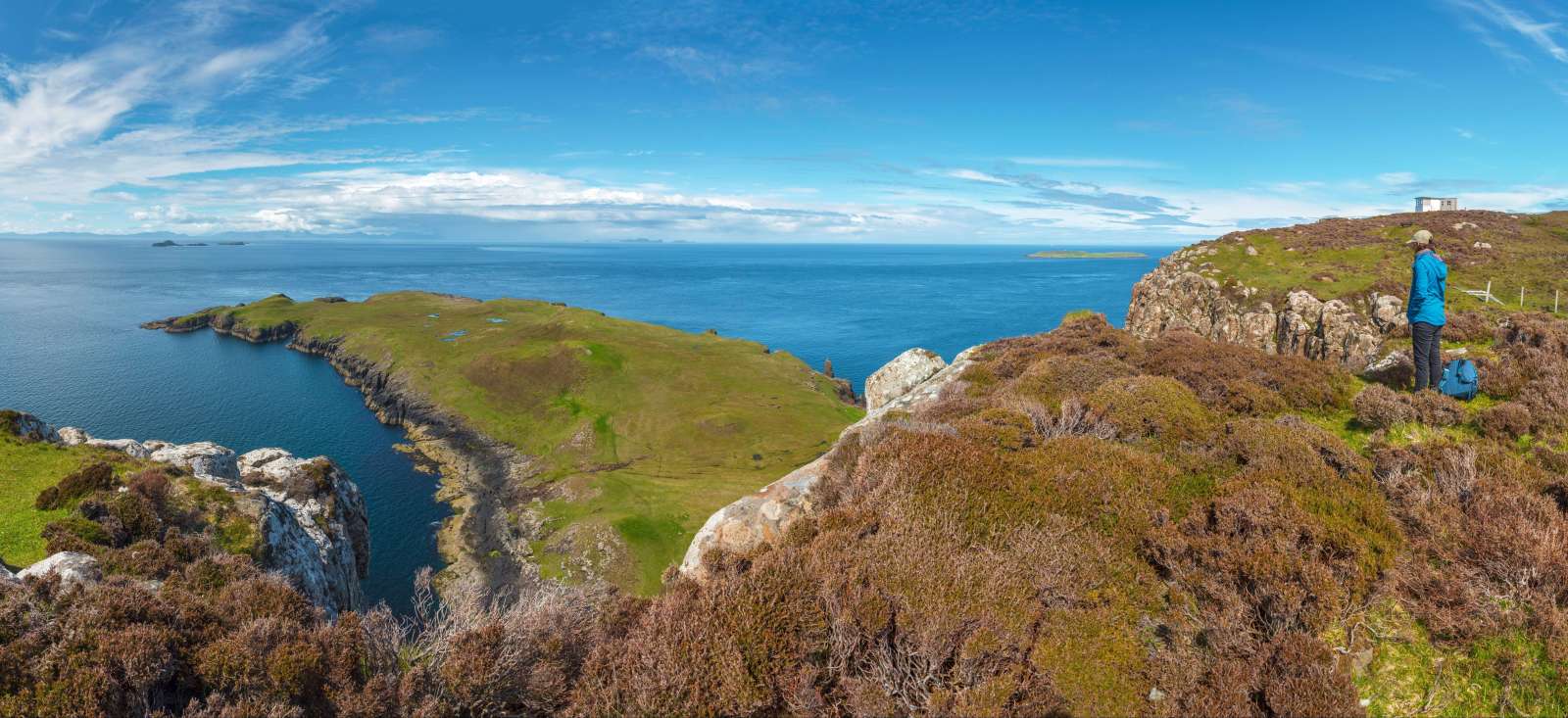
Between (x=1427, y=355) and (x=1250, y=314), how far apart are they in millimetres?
41233

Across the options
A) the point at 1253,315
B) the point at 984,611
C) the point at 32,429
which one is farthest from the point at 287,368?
the point at 1253,315

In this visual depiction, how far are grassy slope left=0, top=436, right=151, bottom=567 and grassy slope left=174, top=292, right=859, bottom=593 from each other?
25.7 m

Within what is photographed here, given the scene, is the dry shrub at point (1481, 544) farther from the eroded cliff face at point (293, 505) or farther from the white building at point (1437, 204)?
the white building at point (1437, 204)

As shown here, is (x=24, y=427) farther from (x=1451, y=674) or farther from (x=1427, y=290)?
(x=1427, y=290)

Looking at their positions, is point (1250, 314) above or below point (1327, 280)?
below

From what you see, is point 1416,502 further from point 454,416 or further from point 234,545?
point 454,416

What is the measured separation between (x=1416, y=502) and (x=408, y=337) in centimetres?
11725

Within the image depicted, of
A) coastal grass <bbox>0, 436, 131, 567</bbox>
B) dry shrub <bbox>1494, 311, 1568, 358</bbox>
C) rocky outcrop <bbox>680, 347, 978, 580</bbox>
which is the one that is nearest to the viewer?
rocky outcrop <bbox>680, 347, 978, 580</bbox>

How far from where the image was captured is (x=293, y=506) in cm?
2983

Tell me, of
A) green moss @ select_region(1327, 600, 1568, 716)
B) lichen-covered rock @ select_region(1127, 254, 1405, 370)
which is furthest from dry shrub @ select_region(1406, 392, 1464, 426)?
lichen-covered rock @ select_region(1127, 254, 1405, 370)

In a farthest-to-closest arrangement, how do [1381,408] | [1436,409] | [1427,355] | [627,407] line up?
[627,407] < [1427,355] < [1381,408] < [1436,409]

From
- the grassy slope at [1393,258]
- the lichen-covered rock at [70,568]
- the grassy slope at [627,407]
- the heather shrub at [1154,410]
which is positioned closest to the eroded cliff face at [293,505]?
the lichen-covered rock at [70,568]

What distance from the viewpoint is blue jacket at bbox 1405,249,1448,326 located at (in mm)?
16156

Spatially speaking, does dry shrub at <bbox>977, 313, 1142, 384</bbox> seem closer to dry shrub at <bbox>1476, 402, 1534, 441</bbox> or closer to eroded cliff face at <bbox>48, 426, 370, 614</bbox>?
dry shrub at <bbox>1476, 402, 1534, 441</bbox>
